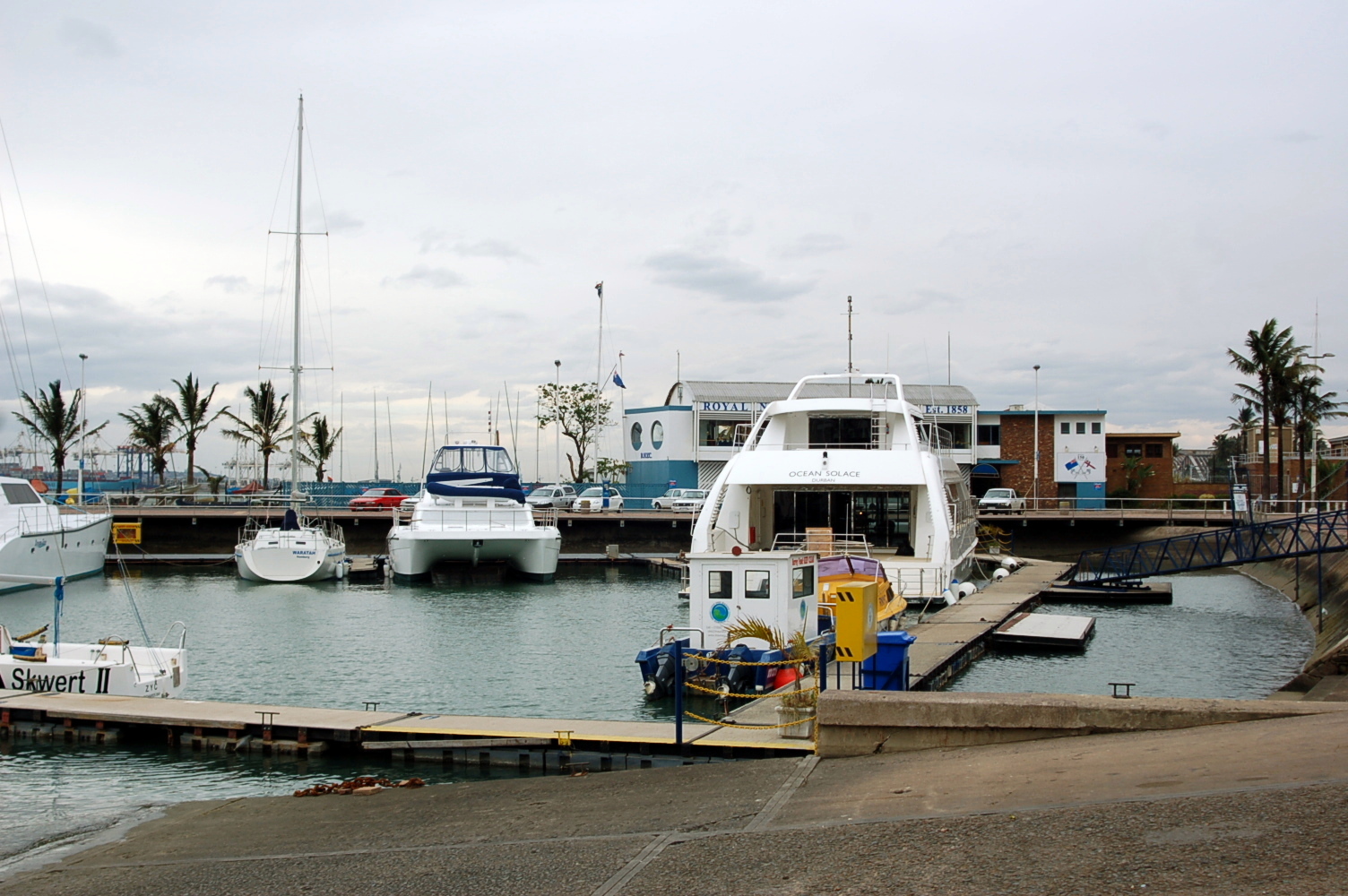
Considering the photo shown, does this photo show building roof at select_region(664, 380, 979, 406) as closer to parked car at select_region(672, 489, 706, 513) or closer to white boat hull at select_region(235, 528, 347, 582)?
parked car at select_region(672, 489, 706, 513)

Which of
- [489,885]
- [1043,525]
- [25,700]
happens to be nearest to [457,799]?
[489,885]

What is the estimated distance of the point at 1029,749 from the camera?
9.24 m

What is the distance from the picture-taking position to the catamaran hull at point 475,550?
3956cm

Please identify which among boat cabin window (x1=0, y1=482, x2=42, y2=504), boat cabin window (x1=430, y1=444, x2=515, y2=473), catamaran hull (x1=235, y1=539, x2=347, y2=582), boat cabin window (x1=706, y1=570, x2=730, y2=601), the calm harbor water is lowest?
the calm harbor water

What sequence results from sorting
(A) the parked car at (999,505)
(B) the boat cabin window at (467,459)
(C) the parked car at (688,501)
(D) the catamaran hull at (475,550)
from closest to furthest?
(D) the catamaran hull at (475,550) < (B) the boat cabin window at (467,459) < (A) the parked car at (999,505) < (C) the parked car at (688,501)

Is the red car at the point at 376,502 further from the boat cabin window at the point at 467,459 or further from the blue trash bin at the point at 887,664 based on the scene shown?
the blue trash bin at the point at 887,664

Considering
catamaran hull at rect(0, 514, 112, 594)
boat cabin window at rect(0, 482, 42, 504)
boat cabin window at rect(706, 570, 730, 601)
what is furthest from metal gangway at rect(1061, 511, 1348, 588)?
boat cabin window at rect(0, 482, 42, 504)

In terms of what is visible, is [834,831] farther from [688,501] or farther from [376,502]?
[376,502]

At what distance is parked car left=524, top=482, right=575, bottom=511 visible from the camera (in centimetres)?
6366

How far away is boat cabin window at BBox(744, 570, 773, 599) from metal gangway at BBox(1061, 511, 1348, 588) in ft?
47.7

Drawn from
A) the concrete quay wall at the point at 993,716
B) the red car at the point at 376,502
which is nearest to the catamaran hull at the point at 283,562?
the red car at the point at 376,502

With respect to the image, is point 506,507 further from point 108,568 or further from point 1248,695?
point 1248,695

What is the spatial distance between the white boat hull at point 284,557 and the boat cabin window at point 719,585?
2657cm

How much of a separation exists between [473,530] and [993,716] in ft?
104
